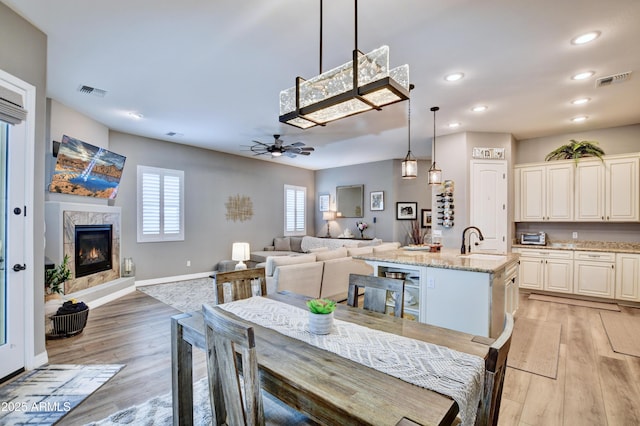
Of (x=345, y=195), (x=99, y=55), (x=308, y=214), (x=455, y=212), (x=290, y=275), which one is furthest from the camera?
(x=308, y=214)

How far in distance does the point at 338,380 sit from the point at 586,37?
11.8 ft

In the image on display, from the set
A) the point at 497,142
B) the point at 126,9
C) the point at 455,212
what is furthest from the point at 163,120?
the point at 497,142

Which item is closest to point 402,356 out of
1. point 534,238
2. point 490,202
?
point 490,202

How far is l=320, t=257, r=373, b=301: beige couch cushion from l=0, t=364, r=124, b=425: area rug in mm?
2734

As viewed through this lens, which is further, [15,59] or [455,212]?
[455,212]

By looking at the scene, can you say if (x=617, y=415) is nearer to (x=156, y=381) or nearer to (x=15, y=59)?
(x=156, y=381)

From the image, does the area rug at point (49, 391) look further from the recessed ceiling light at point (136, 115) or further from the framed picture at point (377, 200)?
the framed picture at point (377, 200)

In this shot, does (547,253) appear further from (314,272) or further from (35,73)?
(35,73)

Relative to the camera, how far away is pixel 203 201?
23.8 feet

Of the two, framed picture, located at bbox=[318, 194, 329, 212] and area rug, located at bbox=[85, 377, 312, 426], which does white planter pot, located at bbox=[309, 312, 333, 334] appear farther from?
framed picture, located at bbox=[318, 194, 329, 212]

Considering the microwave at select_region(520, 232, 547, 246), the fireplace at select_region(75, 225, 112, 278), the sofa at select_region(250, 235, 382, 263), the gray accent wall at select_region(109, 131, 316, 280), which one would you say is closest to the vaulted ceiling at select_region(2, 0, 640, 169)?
the gray accent wall at select_region(109, 131, 316, 280)

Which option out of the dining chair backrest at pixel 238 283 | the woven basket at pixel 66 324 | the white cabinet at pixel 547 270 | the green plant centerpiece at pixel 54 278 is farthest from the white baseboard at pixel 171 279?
the white cabinet at pixel 547 270

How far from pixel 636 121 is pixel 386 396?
6.82 meters

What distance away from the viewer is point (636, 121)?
506cm
